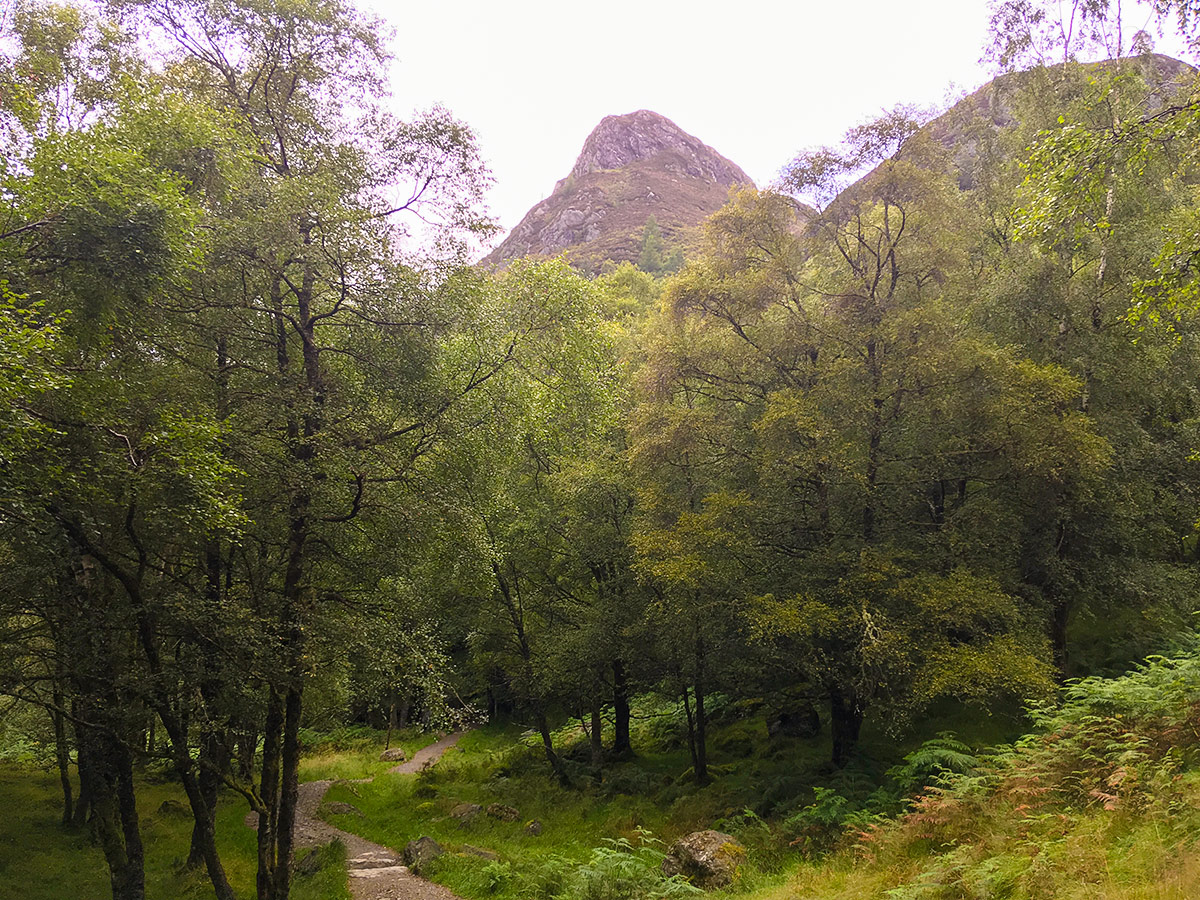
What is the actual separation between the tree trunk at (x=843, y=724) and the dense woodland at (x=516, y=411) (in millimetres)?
128

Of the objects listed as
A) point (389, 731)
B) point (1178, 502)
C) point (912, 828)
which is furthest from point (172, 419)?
point (389, 731)

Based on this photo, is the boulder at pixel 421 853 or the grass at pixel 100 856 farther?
the boulder at pixel 421 853

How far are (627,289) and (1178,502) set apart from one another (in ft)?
115

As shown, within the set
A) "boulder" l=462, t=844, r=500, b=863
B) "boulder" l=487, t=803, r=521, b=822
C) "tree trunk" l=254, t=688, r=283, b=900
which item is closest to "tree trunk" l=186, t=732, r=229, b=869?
"tree trunk" l=254, t=688, r=283, b=900

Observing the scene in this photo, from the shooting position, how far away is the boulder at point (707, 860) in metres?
10.4

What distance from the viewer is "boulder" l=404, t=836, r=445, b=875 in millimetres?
14281

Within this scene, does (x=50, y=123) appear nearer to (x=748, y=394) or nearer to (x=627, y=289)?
(x=748, y=394)

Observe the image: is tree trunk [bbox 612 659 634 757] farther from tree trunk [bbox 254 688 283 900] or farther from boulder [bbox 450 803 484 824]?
tree trunk [bbox 254 688 283 900]

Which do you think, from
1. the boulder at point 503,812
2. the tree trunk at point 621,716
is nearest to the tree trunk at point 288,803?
the boulder at point 503,812

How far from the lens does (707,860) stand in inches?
426

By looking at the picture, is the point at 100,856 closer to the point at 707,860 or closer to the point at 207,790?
the point at 207,790

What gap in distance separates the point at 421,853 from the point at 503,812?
3721 millimetres

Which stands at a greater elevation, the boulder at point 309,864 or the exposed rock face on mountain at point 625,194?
the exposed rock face on mountain at point 625,194

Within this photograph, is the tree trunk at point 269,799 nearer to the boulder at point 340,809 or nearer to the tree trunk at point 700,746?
the boulder at point 340,809
